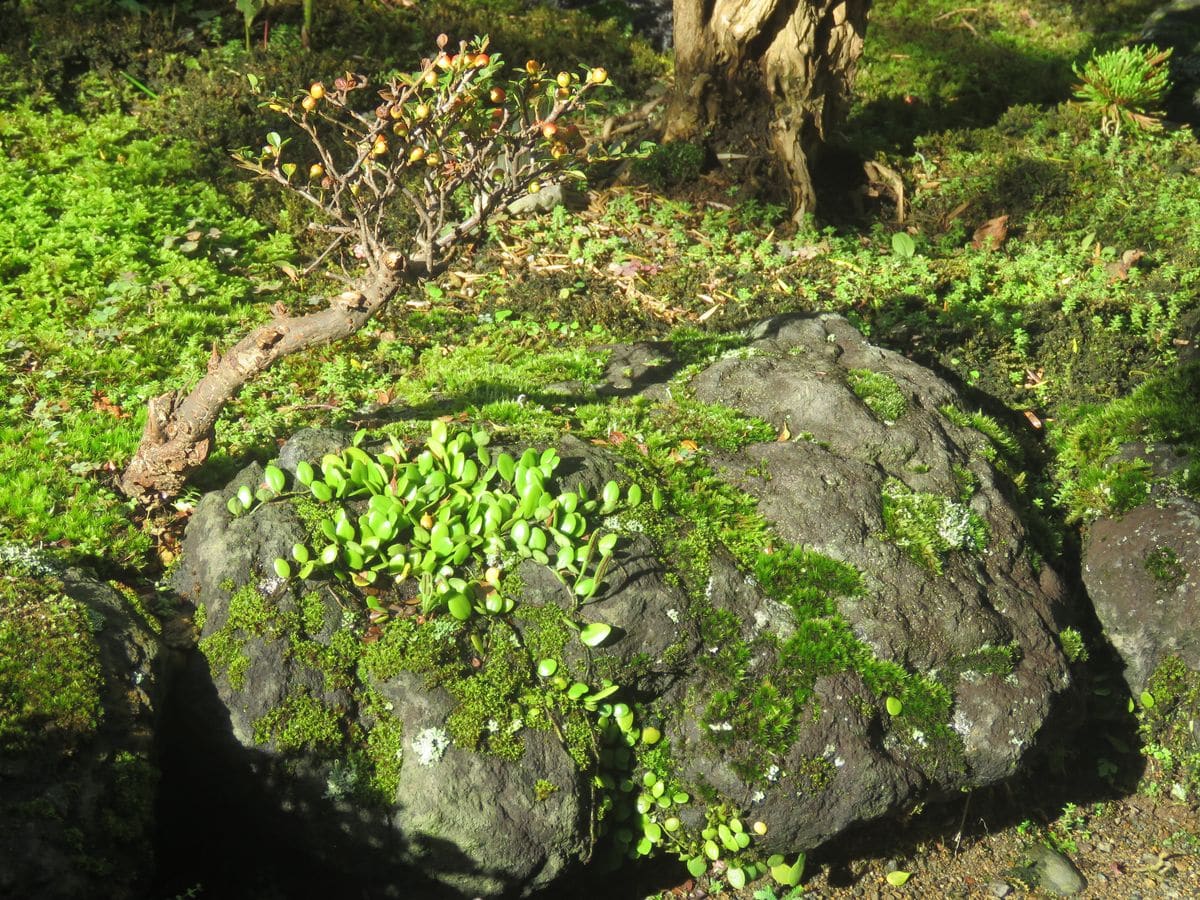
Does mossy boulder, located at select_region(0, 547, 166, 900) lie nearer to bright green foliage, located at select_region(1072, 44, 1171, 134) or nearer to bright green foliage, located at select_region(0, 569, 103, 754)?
bright green foliage, located at select_region(0, 569, 103, 754)

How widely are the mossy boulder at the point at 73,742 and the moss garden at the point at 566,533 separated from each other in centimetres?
Answer: 1

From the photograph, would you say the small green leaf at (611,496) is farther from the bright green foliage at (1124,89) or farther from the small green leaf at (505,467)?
the bright green foliage at (1124,89)

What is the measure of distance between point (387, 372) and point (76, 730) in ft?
10.6

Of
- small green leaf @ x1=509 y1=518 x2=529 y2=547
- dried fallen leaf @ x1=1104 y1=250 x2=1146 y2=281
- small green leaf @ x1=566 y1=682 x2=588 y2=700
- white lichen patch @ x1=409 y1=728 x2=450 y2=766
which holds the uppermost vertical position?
dried fallen leaf @ x1=1104 y1=250 x2=1146 y2=281

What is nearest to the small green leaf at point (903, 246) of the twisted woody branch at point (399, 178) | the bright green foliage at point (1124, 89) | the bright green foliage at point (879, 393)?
the bright green foliage at point (879, 393)

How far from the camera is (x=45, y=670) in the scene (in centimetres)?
351

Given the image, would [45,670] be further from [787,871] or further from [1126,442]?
[1126,442]

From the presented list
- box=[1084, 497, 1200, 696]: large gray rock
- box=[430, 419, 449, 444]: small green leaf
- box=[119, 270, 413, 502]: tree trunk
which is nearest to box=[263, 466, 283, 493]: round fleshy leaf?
box=[119, 270, 413, 502]: tree trunk

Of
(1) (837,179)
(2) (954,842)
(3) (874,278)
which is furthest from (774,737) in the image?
(1) (837,179)

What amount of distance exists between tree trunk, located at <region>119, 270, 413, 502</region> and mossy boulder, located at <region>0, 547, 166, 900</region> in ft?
3.32

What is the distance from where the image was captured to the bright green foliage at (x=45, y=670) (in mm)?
3355

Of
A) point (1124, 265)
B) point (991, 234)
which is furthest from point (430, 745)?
point (1124, 265)

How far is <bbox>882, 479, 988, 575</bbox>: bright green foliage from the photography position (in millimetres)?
4570

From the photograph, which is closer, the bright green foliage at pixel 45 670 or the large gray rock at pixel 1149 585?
the bright green foliage at pixel 45 670
